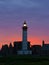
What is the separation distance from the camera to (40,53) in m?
187

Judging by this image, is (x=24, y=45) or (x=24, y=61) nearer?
(x=24, y=61)

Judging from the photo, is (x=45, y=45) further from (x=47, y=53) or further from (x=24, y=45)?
(x=24, y=45)

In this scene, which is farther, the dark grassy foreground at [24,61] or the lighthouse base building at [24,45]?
the lighthouse base building at [24,45]

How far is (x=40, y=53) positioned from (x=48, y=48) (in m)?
4.77

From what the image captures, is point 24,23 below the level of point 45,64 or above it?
above

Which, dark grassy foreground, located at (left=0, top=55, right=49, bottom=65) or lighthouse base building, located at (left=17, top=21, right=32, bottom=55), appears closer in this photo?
dark grassy foreground, located at (left=0, top=55, right=49, bottom=65)

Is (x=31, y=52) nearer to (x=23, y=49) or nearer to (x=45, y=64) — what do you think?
(x=23, y=49)

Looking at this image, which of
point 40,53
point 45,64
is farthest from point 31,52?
point 45,64

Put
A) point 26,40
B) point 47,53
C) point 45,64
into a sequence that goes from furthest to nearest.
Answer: point 47,53, point 26,40, point 45,64

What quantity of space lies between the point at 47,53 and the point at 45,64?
81.3 m

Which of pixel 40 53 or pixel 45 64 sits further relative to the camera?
pixel 40 53

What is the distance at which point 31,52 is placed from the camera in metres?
183

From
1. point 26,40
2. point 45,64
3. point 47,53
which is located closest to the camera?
point 45,64

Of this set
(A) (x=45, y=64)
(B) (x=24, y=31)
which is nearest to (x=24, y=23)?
(B) (x=24, y=31)
